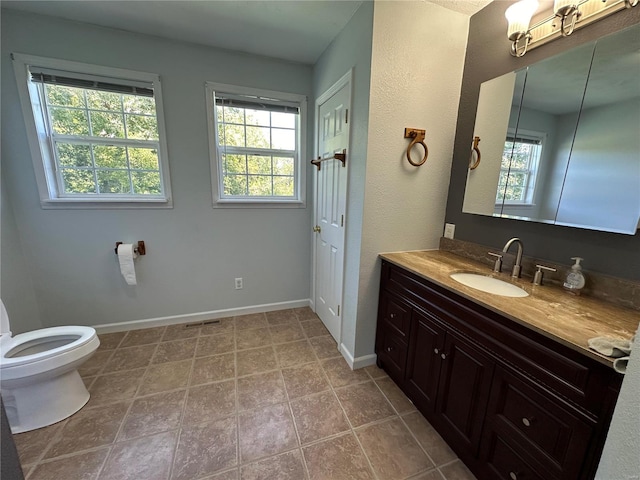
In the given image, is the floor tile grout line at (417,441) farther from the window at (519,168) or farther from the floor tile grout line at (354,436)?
the window at (519,168)

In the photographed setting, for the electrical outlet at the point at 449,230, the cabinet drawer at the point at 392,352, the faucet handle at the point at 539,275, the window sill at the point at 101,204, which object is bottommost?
the cabinet drawer at the point at 392,352

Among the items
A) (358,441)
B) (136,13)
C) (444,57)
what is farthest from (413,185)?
(136,13)

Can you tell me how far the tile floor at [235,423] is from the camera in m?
1.22

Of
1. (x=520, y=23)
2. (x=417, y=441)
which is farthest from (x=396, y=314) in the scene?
(x=520, y=23)

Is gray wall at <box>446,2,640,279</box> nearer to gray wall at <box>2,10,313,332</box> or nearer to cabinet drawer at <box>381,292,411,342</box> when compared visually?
cabinet drawer at <box>381,292,411,342</box>

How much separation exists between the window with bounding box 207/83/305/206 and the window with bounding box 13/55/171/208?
1.48 feet

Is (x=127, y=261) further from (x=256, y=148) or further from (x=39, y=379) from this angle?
(x=256, y=148)

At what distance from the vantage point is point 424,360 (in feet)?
4.83

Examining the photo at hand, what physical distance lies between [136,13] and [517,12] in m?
2.40

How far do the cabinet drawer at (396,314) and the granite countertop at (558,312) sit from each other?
0.30 m

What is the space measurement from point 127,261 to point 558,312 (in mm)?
2840

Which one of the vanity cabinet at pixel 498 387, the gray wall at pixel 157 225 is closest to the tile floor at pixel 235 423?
the vanity cabinet at pixel 498 387

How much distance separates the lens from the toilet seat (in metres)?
1.32

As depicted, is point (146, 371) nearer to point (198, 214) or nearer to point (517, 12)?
point (198, 214)
